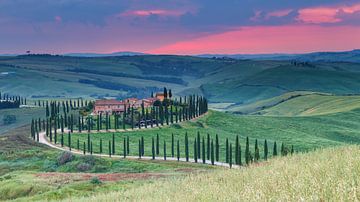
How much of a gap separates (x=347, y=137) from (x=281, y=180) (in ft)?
536

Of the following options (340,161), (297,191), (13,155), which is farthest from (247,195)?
(13,155)

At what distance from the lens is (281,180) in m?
16.1

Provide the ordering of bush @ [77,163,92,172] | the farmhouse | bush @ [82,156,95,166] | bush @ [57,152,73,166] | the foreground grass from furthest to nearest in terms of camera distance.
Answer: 1. the farmhouse
2. bush @ [57,152,73,166]
3. bush @ [82,156,95,166]
4. bush @ [77,163,92,172]
5. the foreground grass

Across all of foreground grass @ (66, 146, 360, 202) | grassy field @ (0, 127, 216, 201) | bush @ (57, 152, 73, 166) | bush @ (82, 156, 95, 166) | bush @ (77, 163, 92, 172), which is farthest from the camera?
bush @ (57, 152, 73, 166)

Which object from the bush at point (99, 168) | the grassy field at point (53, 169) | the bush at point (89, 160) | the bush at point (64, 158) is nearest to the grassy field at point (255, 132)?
the grassy field at point (53, 169)

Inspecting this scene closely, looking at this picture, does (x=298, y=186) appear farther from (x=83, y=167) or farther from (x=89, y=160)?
(x=89, y=160)

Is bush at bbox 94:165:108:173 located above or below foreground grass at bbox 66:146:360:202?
below

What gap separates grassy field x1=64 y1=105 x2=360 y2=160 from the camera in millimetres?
140750

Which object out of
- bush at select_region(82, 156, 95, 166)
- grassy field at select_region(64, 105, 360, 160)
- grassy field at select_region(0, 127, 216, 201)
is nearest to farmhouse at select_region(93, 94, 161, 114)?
grassy field at select_region(64, 105, 360, 160)

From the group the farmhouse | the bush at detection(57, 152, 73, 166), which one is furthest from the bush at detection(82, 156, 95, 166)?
the farmhouse

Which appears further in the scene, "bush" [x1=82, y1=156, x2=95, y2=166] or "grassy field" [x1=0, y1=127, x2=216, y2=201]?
"bush" [x1=82, y1=156, x2=95, y2=166]

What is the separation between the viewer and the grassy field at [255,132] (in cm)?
14075

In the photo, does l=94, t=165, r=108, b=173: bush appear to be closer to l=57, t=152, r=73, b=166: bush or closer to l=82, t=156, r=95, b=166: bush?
l=82, t=156, r=95, b=166: bush

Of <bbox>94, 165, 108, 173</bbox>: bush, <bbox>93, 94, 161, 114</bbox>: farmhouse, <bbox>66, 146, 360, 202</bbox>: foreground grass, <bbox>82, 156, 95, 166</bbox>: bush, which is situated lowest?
<bbox>94, 165, 108, 173</bbox>: bush
